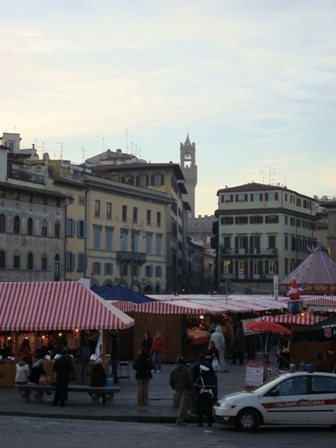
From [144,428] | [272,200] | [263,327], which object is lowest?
[144,428]

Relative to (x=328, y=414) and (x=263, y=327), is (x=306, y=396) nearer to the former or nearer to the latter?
(x=328, y=414)

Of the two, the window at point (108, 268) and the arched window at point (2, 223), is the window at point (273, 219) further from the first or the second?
the arched window at point (2, 223)

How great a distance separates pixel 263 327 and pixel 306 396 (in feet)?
21.3

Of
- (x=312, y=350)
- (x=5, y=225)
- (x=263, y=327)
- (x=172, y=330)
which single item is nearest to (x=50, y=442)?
(x=263, y=327)

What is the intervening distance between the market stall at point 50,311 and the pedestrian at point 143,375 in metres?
2.86

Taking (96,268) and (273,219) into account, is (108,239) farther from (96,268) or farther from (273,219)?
(273,219)

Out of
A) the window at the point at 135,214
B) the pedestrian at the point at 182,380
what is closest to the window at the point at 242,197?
the window at the point at 135,214

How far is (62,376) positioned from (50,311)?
13.0 ft

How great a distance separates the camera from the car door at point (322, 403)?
54.9ft

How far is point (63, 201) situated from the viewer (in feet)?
233

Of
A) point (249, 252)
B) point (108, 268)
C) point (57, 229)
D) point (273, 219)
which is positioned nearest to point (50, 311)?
point (57, 229)

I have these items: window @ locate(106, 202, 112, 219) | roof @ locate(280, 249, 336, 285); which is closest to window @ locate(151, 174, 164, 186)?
window @ locate(106, 202, 112, 219)

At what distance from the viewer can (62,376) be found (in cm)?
2044

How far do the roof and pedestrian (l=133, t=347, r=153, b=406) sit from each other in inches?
1180
